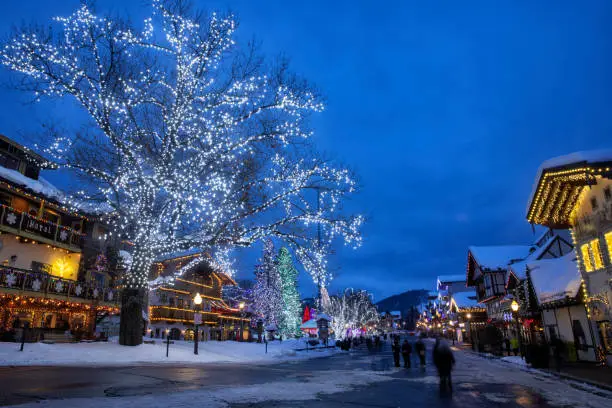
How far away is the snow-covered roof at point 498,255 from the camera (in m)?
46.2

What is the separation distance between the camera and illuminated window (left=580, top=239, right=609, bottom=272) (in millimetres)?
21453

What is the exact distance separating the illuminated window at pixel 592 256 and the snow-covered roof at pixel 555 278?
5.72ft

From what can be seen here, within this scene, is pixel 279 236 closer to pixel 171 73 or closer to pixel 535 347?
pixel 171 73

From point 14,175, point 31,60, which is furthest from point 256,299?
point 31,60

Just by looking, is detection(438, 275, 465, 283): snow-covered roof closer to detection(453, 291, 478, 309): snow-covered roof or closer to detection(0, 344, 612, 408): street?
detection(453, 291, 478, 309): snow-covered roof

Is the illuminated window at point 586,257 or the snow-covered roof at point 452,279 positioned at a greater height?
the snow-covered roof at point 452,279

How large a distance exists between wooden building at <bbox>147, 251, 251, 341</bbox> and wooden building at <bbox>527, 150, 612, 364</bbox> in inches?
1124

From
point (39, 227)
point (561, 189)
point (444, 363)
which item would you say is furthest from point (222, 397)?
point (39, 227)

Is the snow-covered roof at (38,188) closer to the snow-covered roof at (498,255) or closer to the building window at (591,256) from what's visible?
the building window at (591,256)

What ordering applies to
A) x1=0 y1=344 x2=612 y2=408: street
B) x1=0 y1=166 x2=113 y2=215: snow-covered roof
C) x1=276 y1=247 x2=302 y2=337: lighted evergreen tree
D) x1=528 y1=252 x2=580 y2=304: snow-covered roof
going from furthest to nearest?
1. x1=276 y1=247 x2=302 y2=337: lighted evergreen tree
2. x1=528 y1=252 x2=580 y2=304: snow-covered roof
3. x1=0 y1=166 x2=113 y2=215: snow-covered roof
4. x1=0 y1=344 x2=612 y2=408: street

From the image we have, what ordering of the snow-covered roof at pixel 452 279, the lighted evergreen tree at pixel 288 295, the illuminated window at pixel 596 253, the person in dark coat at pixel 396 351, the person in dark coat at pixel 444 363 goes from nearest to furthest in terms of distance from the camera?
1. the person in dark coat at pixel 444 363
2. the illuminated window at pixel 596 253
3. the person in dark coat at pixel 396 351
4. the lighted evergreen tree at pixel 288 295
5. the snow-covered roof at pixel 452 279

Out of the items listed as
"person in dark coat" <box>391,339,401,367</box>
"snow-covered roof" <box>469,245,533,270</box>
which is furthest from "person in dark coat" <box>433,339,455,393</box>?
"snow-covered roof" <box>469,245,533,270</box>

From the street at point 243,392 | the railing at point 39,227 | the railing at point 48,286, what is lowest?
the street at point 243,392

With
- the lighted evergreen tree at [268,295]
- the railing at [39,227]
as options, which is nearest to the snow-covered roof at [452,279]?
Answer: the lighted evergreen tree at [268,295]
